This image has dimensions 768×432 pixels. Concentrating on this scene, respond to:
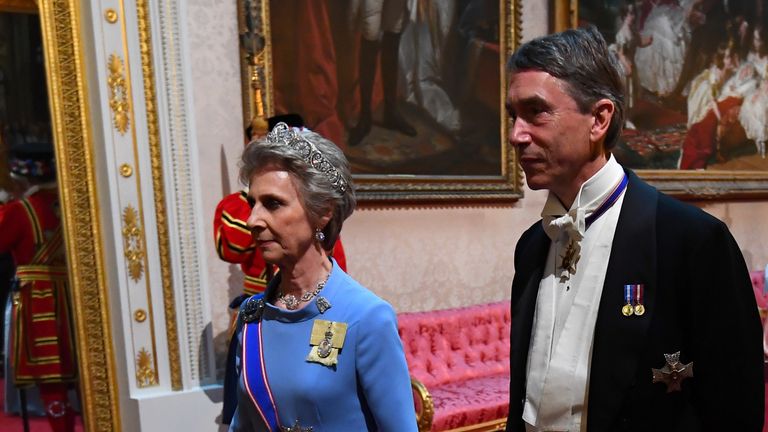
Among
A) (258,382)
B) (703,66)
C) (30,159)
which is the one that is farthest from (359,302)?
(703,66)

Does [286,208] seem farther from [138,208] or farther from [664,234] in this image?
[138,208]

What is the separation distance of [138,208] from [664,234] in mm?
3327

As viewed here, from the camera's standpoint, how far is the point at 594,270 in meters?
1.42

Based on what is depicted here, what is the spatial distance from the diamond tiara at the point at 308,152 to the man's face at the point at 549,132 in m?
0.53

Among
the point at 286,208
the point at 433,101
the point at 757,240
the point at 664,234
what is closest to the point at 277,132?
the point at 286,208

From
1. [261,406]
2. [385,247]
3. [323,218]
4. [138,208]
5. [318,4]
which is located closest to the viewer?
[261,406]

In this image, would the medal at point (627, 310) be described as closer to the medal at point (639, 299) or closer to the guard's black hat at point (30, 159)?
the medal at point (639, 299)

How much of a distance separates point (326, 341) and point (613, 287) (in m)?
0.70

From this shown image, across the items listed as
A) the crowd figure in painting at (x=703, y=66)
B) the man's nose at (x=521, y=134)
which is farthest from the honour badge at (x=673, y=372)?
the crowd figure in painting at (x=703, y=66)

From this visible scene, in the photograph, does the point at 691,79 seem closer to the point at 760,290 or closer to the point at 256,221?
the point at 760,290

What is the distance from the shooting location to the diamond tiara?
1704mm

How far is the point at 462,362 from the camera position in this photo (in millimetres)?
5168

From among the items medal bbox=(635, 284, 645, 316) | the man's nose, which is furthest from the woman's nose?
medal bbox=(635, 284, 645, 316)

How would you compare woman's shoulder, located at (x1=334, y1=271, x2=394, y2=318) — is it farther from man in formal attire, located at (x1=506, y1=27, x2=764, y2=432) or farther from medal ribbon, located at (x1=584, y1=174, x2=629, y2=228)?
medal ribbon, located at (x1=584, y1=174, x2=629, y2=228)
